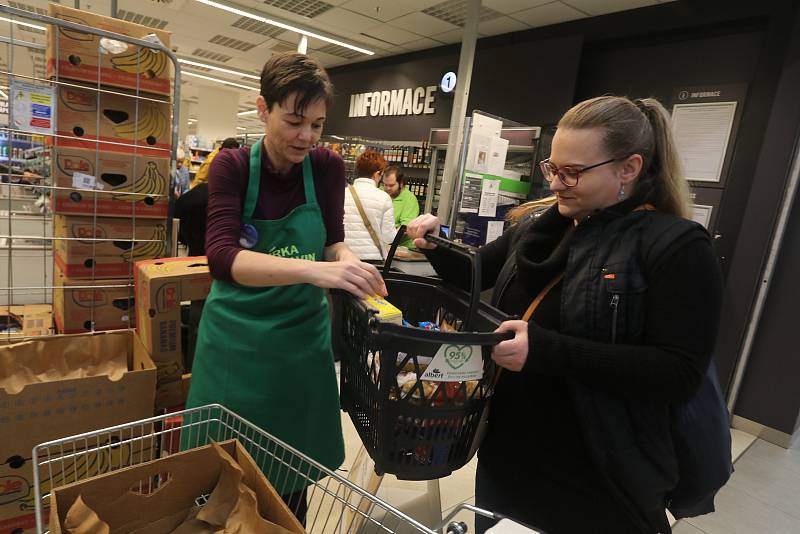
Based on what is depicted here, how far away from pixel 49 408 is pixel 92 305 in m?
0.72

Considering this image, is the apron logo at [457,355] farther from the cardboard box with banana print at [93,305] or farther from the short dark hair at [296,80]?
the cardboard box with banana print at [93,305]

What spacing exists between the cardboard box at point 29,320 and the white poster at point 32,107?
1061 millimetres

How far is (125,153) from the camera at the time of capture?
2029 mm

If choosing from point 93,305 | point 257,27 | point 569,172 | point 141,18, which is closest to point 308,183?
point 569,172

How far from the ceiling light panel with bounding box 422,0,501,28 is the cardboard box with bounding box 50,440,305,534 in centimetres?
603

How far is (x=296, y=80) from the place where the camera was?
121cm

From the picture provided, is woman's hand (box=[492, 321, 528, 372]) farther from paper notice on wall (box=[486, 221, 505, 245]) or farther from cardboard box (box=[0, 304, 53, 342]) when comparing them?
paper notice on wall (box=[486, 221, 505, 245])

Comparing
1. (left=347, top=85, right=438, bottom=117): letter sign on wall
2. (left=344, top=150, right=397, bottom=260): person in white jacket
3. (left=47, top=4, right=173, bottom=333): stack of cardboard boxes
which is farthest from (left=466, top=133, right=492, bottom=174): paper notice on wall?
(left=347, top=85, right=438, bottom=117): letter sign on wall

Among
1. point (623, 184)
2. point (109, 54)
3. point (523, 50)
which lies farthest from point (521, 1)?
point (623, 184)

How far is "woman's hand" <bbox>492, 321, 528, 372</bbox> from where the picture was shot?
3.00 feet

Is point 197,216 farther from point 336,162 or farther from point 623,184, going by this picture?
point 623,184

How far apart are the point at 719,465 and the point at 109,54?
98.5 inches

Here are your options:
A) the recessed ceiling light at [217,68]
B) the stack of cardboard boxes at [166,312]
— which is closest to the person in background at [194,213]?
the stack of cardboard boxes at [166,312]

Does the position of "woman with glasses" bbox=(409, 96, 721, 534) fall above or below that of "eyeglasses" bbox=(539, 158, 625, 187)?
below
